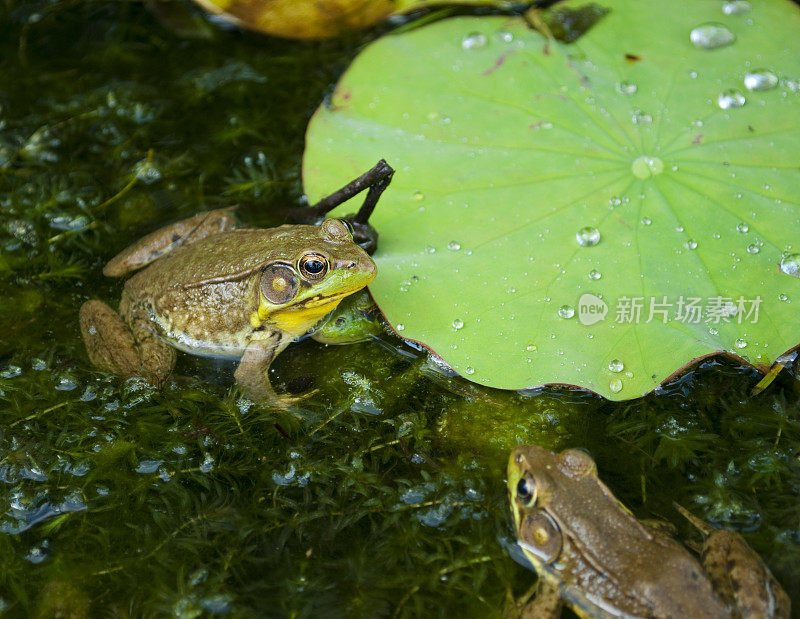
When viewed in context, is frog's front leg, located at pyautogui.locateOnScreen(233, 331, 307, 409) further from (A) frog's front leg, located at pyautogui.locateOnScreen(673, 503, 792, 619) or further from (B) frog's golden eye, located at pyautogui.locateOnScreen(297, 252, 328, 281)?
(A) frog's front leg, located at pyautogui.locateOnScreen(673, 503, 792, 619)

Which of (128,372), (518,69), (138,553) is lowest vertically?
(138,553)

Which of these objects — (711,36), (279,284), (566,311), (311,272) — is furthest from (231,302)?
(711,36)

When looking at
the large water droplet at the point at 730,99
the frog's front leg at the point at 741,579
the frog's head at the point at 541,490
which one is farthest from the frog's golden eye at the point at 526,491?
the large water droplet at the point at 730,99

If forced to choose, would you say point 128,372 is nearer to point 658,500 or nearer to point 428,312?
point 428,312

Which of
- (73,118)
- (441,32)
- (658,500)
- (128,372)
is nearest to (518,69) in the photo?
(441,32)

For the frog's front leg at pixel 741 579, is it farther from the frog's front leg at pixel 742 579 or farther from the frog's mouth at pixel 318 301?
the frog's mouth at pixel 318 301
